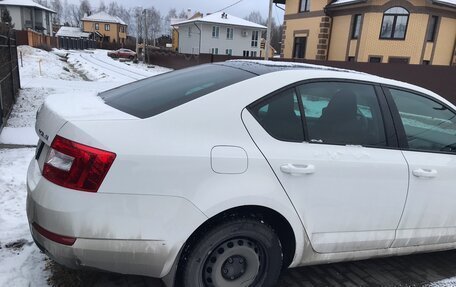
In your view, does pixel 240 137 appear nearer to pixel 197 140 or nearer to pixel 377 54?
pixel 197 140

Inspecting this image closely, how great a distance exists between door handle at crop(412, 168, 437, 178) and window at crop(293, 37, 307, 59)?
91.9 feet

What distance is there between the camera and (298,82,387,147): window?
9.39ft

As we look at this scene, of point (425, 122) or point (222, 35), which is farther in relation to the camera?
point (222, 35)

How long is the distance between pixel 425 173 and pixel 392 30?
24386 mm

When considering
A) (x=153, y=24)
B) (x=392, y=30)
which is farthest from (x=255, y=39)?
(x=153, y=24)

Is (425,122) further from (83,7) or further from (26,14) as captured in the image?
(83,7)

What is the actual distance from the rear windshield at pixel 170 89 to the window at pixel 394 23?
24.3 meters

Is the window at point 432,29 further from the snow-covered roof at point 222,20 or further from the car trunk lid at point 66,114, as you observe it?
the snow-covered roof at point 222,20

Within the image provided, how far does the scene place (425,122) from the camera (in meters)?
3.41

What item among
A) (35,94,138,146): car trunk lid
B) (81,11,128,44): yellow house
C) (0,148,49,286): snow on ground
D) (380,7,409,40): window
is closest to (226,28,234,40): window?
(380,7,409,40): window

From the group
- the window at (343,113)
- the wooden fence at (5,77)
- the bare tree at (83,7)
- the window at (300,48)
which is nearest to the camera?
the window at (343,113)

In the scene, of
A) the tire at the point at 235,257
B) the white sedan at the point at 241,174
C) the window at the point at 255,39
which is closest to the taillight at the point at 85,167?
the white sedan at the point at 241,174

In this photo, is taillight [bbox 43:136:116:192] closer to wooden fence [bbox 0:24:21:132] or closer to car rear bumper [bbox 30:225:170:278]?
car rear bumper [bbox 30:225:170:278]

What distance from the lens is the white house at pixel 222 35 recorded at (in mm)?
52594
